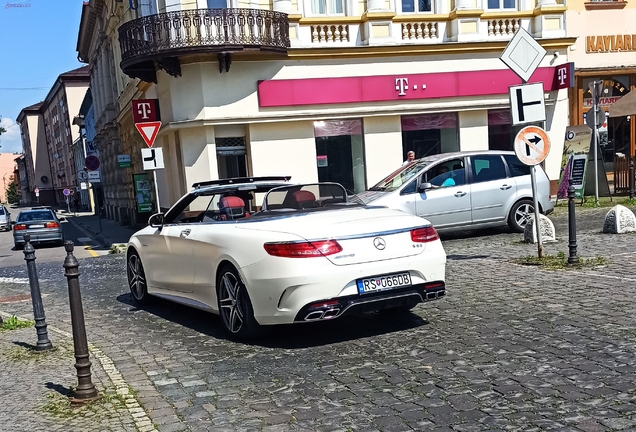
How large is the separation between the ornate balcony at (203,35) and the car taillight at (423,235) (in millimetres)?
12483

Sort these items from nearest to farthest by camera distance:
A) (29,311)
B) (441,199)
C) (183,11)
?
(29,311) → (441,199) → (183,11)

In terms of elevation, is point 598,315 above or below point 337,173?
below

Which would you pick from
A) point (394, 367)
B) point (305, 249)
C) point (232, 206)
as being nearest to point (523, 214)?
point (232, 206)

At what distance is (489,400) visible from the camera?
4152 mm

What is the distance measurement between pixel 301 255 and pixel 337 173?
46.1 feet

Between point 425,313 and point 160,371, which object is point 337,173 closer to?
point 425,313

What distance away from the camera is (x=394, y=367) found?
4.98 meters

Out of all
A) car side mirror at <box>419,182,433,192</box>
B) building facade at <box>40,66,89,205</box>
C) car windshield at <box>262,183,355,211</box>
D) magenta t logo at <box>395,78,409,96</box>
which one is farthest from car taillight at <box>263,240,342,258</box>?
building facade at <box>40,66,89,205</box>

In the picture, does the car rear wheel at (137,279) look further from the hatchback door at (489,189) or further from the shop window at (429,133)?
the shop window at (429,133)

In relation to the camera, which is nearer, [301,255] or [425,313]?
[301,255]

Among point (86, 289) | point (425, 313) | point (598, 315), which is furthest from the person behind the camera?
point (86, 289)

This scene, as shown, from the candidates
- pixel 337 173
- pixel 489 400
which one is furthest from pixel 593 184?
pixel 489 400

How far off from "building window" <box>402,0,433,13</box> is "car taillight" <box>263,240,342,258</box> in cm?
1542

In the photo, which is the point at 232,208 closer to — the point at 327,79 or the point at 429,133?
the point at 327,79
